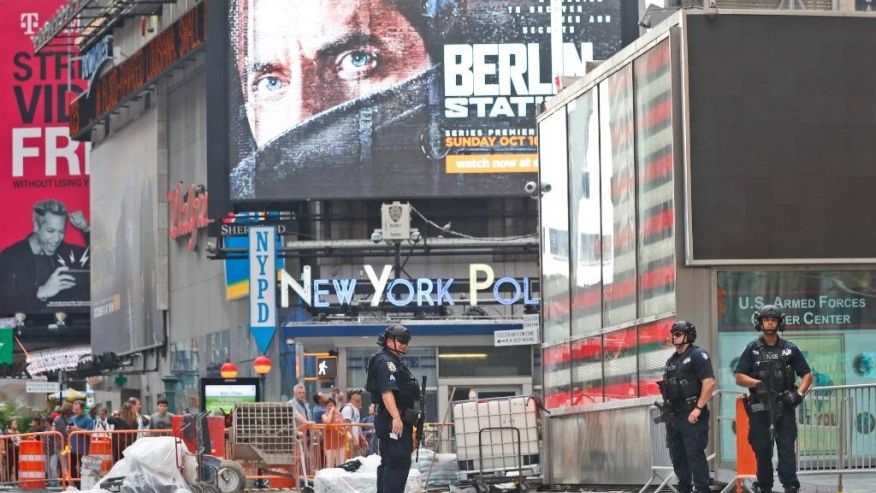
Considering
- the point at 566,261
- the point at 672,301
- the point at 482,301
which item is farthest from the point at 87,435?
the point at 482,301

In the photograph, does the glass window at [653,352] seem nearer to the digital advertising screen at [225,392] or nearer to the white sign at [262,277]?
the digital advertising screen at [225,392]

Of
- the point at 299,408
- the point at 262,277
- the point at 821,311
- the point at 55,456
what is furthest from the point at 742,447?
the point at 262,277

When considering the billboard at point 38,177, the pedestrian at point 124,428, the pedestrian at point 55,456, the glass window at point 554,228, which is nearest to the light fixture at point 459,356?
the pedestrian at point 124,428

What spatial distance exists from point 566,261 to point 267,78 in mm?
30769

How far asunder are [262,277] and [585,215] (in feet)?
105

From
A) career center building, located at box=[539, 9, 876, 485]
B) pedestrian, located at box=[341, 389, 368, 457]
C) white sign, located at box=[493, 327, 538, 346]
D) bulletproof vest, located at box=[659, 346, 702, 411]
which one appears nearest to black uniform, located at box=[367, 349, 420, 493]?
bulletproof vest, located at box=[659, 346, 702, 411]

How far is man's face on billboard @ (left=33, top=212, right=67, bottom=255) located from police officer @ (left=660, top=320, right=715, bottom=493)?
264ft

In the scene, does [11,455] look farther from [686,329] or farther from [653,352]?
[686,329]

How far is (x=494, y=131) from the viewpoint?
55312 mm

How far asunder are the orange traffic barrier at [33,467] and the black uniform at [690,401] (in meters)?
16.0

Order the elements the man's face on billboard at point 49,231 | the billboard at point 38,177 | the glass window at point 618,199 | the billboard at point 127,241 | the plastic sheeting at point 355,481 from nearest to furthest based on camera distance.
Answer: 1. the glass window at point 618,199
2. the plastic sheeting at point 355,481
3. the billboard at point 127,241
4. the billboard at point 38,177
5. the man's face on billboard at point 49,231

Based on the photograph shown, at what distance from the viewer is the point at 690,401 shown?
18.5 meters

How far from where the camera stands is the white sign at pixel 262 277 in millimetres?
55625

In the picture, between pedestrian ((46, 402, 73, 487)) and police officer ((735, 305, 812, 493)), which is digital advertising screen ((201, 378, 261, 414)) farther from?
police officer ((735, 305, 812, 493))
